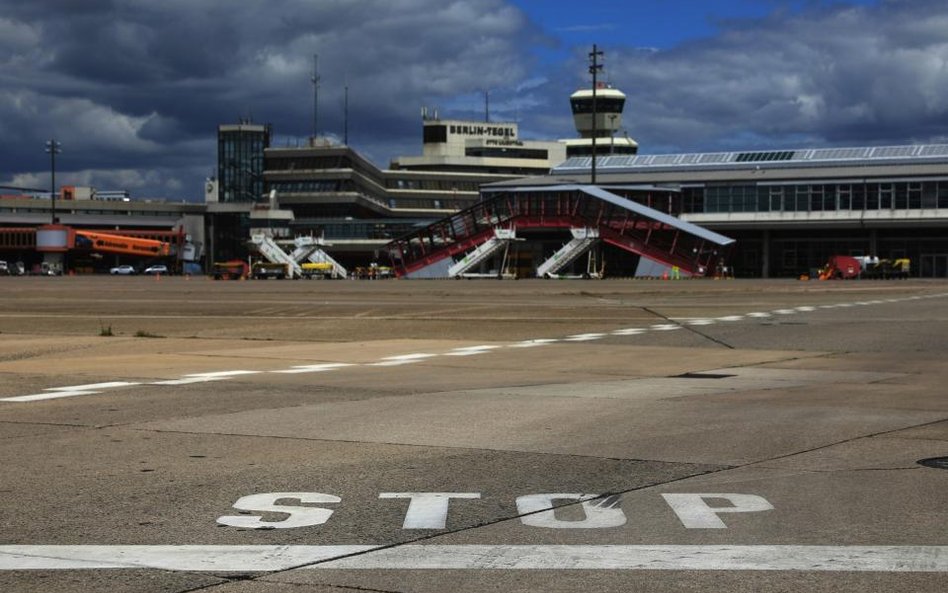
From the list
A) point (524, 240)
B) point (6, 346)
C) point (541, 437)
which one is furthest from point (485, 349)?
point (524, 240)

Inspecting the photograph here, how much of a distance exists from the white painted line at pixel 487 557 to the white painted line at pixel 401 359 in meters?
13.1

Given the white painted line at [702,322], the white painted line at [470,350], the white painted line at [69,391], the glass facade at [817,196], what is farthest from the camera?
the glass facade at [817,196]

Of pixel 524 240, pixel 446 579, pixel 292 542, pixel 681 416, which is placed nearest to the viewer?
pixel 446 579

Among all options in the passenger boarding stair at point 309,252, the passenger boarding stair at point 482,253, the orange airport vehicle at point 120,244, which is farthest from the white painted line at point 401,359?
the orange airport vehicle at point 120,244

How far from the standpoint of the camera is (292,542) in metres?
6.92

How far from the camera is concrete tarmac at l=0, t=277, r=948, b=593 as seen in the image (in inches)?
251

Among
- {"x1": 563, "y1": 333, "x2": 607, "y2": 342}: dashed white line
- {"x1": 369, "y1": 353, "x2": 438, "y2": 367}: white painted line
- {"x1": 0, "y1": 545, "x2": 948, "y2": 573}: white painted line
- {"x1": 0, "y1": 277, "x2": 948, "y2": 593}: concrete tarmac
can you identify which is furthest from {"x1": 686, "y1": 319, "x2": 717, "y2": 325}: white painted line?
{"x1": 0, "y1": 545, "x2": 948, "y2": 573}: white painted line

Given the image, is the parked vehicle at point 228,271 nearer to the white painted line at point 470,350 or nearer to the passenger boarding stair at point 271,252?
the passenger boarding stair at point 271,252

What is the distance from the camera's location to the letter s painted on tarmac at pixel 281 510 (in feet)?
24.2

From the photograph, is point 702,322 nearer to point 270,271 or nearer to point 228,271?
point 228,271

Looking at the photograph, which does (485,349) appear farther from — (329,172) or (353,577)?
(329,172)

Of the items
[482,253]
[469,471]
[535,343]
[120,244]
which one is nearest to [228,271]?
[482,253]

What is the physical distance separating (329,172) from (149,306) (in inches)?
5315

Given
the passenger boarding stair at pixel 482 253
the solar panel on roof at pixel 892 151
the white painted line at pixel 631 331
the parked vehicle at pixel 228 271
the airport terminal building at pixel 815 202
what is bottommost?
the white painted line at pixel 631 331
